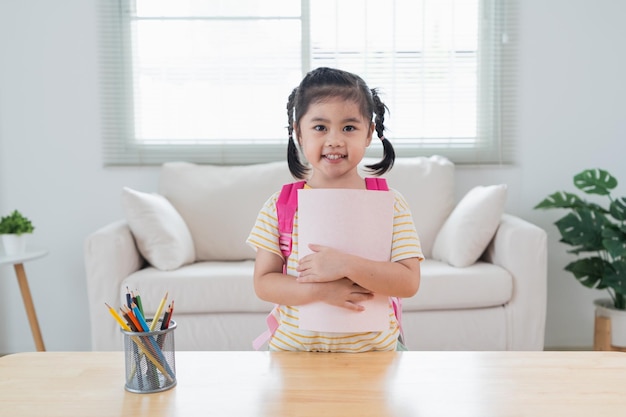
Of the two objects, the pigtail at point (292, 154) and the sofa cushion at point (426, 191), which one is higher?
the pigtail at point (292, 154)

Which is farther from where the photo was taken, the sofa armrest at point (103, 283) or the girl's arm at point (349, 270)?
the sofa armrest at point (103, 283)

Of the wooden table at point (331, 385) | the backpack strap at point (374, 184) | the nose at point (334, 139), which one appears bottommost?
the wooden table at point (331, 385)

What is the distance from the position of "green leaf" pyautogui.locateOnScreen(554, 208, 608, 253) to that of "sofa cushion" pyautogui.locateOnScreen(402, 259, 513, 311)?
0.43m

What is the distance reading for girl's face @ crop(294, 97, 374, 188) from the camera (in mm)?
1045

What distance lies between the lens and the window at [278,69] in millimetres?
3045

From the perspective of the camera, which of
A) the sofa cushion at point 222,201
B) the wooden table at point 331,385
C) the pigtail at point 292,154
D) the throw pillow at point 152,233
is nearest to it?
the wooden table at point 331,385

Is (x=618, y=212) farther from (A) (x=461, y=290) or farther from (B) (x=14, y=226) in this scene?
(B) (x=14, y=226)

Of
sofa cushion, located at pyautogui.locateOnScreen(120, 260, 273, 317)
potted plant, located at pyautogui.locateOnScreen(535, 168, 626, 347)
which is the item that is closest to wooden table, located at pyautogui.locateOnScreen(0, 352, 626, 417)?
sofa cushion, located at pyautogui.locateOnScreen(120, 260, 273, 317)

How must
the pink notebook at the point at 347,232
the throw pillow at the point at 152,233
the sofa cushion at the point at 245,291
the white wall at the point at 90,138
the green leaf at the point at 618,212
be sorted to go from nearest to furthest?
the pink notebook at the point at 347,232 < the sofa cushion at the point at 245,291 < the throw pillow at the point at 152,233 < the green leaf at the point at 618,212 < the white wall at the point at 90,138

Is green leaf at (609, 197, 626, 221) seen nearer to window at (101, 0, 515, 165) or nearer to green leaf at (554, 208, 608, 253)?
green leaf at (554, 208, 608, 253)

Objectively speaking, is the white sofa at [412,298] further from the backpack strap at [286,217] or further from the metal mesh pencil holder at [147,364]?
the metal mesh pencil holder at [147,364]

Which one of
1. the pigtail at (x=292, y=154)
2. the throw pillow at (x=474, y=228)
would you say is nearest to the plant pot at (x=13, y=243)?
the throw pillow at (x=474, y=228)

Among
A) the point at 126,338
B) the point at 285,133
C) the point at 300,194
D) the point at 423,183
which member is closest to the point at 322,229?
the point at 300,194

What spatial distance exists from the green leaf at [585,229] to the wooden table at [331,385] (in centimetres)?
176
